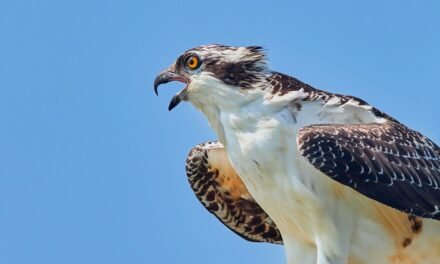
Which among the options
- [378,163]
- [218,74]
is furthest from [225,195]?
[378,163]

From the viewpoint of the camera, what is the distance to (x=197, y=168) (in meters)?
23.4

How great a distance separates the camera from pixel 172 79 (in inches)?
863

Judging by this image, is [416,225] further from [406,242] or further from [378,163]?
[378,163]

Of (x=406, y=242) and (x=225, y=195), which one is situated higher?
(x=225, y=195)

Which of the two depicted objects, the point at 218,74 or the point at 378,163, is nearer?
the point at 378,163

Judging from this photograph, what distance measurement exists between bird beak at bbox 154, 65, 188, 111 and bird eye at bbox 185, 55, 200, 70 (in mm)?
160

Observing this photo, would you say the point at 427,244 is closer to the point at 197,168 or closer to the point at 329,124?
the point at 329,124

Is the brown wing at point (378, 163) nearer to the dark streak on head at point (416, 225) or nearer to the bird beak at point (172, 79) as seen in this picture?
the dark streak on head at point (416, 225)

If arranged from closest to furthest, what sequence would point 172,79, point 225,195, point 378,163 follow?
point 378,163 < point 172,79 < point 225,195

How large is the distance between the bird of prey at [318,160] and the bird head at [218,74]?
0.01m

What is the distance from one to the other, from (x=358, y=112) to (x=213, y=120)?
1648 mm

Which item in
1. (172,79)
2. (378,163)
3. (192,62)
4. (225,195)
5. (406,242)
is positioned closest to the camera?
(378,163)

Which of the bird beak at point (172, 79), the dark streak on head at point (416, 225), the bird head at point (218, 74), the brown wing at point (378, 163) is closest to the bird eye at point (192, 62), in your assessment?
the bird head at point (218, 74)

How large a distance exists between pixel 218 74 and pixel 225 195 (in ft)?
8.00
